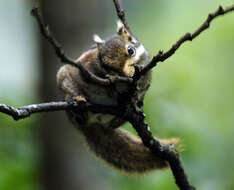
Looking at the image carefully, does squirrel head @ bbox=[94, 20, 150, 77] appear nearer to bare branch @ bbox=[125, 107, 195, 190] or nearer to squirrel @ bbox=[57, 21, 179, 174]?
squirrel @ bbox=[57, 21, 179, 174]

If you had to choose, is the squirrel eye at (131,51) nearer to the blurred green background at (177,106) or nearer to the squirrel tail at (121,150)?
the squirrel tail at (121,150)

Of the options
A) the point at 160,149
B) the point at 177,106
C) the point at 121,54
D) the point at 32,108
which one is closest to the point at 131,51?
the point at 121,54

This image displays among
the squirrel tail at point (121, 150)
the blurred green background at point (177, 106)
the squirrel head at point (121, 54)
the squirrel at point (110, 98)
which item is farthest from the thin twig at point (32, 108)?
the blurred green background at point (177, 106)

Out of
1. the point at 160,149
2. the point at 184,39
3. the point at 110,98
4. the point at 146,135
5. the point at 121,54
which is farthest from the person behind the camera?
the point at 110,98

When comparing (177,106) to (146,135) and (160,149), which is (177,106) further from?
(146,135)

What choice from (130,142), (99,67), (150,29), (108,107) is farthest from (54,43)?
(150,29)

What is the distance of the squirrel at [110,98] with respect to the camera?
2979mm

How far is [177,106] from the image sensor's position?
14.3 ft

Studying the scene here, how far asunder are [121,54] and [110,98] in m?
0.39

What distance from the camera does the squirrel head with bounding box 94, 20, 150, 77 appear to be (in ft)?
9.34

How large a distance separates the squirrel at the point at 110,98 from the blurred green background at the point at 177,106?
0.57 feet

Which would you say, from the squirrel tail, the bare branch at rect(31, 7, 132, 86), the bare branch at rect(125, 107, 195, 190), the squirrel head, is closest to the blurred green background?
the squirrel tail

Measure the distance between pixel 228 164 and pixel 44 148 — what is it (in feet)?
6.27

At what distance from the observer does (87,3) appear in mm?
4598
